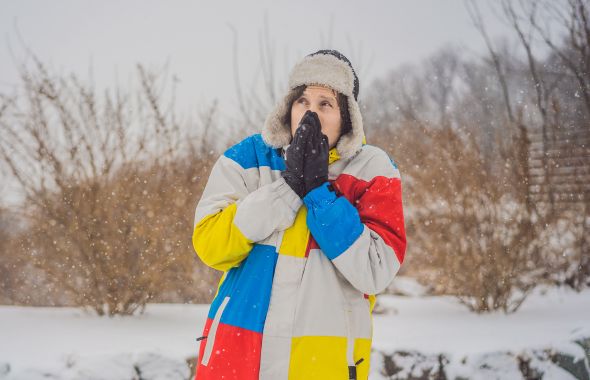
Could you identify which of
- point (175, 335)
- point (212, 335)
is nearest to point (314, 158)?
point (212, 335)

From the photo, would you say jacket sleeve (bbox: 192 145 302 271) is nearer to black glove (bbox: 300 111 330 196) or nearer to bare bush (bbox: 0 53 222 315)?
black glove (bbox: 300 111 330 196)

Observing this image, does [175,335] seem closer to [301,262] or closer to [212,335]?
[212,335]

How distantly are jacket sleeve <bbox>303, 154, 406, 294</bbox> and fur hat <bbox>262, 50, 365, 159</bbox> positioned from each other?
6.8 inches

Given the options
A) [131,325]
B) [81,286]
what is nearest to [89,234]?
[81,286]

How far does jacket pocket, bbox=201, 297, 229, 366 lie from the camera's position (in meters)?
1.31

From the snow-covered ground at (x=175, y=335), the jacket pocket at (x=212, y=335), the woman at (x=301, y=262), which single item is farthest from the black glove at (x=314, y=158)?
the snow-covered ground at (x=175, y=335)

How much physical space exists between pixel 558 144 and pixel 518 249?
4.22 feet

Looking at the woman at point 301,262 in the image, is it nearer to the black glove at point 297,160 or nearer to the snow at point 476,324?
the black glove at point 297,160

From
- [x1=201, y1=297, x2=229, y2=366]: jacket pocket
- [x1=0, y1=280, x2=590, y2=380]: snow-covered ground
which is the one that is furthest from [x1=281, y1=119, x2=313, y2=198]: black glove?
[x1=0, y1=280, x2=590, y2=380]: snow-covered ground

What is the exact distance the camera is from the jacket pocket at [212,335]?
1.31m

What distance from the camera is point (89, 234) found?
4137 mm

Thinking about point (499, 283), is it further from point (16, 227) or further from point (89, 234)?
point (16, 227)

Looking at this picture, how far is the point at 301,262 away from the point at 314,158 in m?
0.29

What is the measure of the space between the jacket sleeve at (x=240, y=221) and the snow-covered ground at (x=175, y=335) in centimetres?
223
